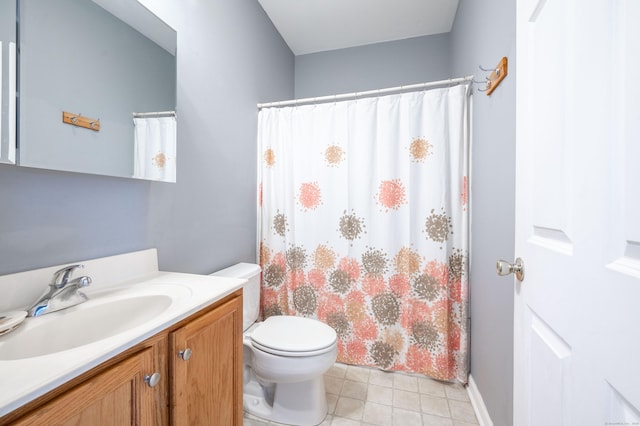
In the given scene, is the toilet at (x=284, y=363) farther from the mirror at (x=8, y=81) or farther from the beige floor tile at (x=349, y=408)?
the mirror at (x=8, y=81)

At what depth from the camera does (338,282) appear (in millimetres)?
1757

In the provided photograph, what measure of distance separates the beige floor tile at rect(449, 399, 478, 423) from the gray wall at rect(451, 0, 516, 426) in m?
0.15

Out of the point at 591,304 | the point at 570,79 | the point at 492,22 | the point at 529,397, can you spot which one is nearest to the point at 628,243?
the point at 591,304

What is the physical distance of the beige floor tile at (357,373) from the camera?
5.38 ft

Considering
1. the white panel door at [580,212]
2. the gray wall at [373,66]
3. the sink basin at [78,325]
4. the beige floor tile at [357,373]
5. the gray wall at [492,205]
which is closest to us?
the white panel door at [580,212]

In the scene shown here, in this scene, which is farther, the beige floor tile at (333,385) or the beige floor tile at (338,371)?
the beige floor tile at (338,371)

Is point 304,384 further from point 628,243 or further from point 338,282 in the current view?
point 628,243

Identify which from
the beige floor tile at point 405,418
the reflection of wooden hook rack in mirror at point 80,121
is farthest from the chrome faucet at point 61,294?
the beige floor tile at point 405,418

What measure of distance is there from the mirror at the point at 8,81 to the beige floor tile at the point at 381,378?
1914 mm

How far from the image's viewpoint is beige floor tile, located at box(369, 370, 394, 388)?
1601 mm

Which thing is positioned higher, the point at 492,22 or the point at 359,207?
the point at 492,22

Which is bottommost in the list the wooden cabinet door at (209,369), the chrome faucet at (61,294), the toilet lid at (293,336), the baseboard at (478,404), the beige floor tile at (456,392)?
the beige floor tile at (456,392)

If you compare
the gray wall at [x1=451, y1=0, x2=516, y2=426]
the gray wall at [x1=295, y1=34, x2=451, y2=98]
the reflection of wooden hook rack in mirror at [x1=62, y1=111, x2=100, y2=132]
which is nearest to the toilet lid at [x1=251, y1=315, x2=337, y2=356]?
the gray wall at [x1=451, y1=0, x2=516, y2=426]

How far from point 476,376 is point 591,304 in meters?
1.31
